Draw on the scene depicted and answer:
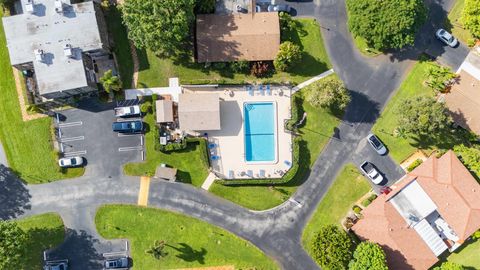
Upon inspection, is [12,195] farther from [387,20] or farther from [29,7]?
[387,20]

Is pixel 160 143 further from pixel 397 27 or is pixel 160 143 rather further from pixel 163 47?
pixel 397 27

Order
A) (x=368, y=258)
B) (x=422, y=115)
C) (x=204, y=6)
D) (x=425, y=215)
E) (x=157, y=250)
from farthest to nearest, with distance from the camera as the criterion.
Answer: (x=204, y=6), (x=157, y=250), (x=425, y=215), (x=422, y=115), (x=368, y=258)

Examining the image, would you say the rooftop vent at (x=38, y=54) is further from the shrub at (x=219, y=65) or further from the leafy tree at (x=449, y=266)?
the leafy tree at (x=449, y=266)

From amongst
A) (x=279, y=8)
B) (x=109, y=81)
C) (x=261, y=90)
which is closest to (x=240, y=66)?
(x=261, y=90)

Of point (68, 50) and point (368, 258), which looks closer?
point (368, 258)

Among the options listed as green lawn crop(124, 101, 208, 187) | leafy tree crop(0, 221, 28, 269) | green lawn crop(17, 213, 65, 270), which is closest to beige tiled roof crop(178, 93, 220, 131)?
green lawn crop(124, 101, 208, 187)

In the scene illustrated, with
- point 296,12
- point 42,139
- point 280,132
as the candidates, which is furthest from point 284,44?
point 42,139
